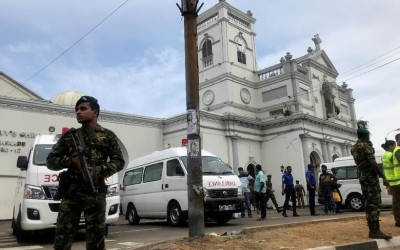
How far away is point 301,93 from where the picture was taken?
103 ft

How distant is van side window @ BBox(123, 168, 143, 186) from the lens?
13.1 m

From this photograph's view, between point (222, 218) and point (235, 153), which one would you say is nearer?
point (222, 218)

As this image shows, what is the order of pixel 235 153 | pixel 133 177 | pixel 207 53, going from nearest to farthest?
1. pixel 133 177
2. pixel 235 153
3. pixel 207 53

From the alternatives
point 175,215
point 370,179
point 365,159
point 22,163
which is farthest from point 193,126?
point 175,215

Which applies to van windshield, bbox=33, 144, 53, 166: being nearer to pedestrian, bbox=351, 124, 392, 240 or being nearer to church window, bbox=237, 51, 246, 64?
pedestrian, bbox=351, 124, 392, 240

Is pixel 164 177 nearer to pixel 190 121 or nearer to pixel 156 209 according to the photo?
pixel 156 209

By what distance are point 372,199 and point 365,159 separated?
2.28 feet

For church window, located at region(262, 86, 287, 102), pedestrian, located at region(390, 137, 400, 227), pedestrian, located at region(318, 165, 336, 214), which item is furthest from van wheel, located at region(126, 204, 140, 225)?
church window, located at region(262, 86, 287, 102)

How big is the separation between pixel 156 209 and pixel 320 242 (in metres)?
6.52

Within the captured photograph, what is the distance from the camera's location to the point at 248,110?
103 ft

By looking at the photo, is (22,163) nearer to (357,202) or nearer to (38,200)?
(38,200)

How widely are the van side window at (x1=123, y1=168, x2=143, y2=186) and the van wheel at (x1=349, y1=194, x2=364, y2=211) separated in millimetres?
8910

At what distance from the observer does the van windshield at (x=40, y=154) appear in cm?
820

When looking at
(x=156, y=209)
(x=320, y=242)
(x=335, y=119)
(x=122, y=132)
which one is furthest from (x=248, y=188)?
(x=335, y=119)
